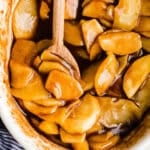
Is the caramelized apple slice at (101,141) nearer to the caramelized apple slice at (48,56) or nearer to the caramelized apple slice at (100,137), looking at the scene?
the caramelized apple slice at (100,137)

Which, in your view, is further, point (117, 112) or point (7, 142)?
point (7, 142)

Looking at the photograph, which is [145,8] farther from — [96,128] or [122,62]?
[96,128]

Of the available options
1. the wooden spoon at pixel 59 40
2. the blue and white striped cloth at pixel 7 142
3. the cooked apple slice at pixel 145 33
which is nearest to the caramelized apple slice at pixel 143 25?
the cooked apple slice at pixel 145 33

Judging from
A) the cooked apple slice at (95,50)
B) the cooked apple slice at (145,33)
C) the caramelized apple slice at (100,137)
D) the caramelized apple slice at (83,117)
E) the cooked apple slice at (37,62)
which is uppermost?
the cooked apple slice at (145,33)

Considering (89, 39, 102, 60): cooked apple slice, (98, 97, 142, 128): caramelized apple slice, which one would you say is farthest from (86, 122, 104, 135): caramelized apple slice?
(89, 39, 102, 60): cooked apple slice

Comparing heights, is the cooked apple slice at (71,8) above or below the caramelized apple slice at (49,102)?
above

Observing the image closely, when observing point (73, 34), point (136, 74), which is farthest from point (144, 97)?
point (73, 34)
